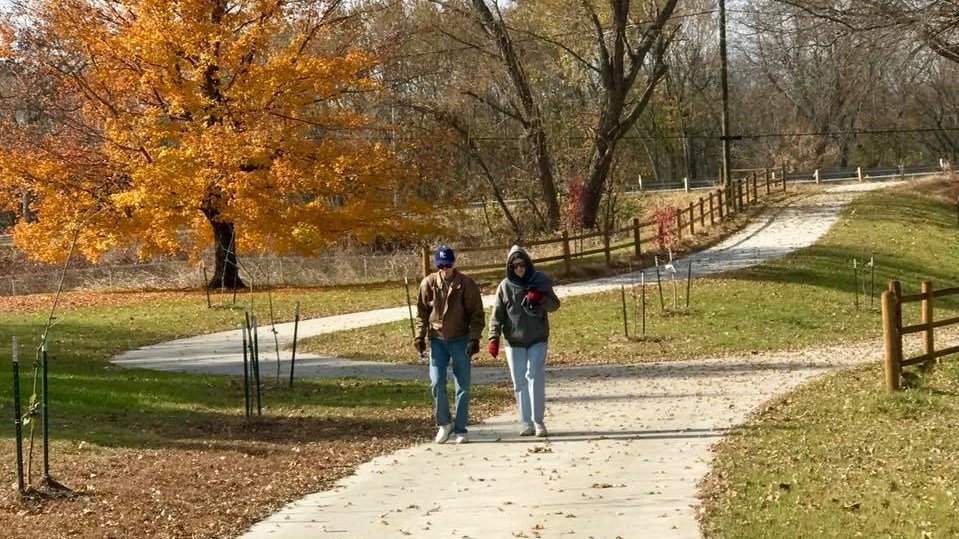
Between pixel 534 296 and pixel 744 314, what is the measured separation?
568 inches

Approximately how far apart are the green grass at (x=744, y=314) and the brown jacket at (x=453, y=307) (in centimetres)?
870

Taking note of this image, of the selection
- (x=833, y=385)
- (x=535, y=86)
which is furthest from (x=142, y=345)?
(x=535, y=86)

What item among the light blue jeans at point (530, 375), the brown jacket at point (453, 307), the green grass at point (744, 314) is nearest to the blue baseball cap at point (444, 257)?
the brown jacket at point (453, 307)

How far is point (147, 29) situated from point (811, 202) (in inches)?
1215

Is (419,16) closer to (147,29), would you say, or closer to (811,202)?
(147,29)

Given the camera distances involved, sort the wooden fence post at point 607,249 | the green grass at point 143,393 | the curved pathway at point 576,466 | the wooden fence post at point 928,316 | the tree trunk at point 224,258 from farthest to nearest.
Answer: the tree trunk at point 224,258 → the wooden fence post at point 607,249 → the wooden fence post at point 928,316 → the green grass at point 143,393 → the curved pathway at point 576,466

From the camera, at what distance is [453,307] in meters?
11.6

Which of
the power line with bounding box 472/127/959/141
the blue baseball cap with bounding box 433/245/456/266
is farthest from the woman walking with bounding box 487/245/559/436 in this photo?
the power line with bounding box 472/127/959/141

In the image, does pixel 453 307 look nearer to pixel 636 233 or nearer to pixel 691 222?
pixel 636 233

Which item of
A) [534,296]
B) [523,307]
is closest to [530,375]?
[523,307]

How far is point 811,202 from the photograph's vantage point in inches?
2051

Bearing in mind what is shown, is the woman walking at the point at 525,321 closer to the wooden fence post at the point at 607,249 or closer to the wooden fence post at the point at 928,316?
the wooden fence post at the point at 928,316

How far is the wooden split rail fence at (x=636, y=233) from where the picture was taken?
3241 centimetres

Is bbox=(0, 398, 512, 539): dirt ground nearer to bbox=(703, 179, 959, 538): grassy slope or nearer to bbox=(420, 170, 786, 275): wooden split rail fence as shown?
bbox=(703, 179, 959, 538): grassy slope
